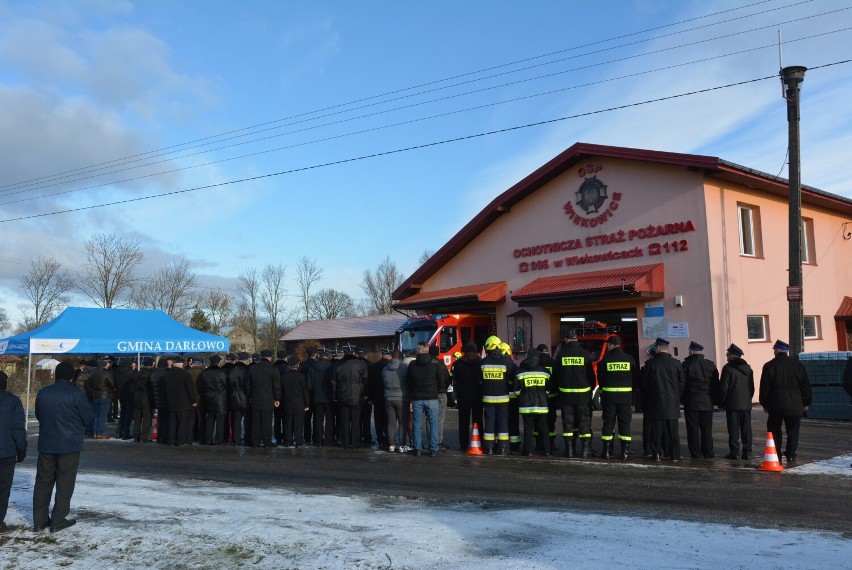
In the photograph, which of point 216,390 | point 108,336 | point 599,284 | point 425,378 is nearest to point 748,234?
point 599,284

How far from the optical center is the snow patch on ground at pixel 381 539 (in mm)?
6094

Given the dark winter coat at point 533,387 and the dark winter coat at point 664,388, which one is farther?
the dark winter coat at point 533,387

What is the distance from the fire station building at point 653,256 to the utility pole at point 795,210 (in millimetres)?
2149

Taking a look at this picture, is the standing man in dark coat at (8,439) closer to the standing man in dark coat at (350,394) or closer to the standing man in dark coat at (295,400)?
the standing man in dark coat at (350,394)

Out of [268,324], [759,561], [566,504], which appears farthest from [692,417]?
[268,324]

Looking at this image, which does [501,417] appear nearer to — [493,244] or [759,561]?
[759,561]

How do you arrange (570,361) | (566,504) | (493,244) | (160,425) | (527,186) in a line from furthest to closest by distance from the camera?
(493,244)
(527,186)
(160,425)
(570,361)
(566,504)

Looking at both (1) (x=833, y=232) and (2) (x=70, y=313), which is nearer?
(2) (x=70, y=313)

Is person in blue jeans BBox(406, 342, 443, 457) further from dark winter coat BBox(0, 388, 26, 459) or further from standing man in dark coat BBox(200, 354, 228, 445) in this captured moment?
dark winter coat BBox(0, 388, 26, 459)

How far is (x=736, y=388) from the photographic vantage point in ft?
38.0

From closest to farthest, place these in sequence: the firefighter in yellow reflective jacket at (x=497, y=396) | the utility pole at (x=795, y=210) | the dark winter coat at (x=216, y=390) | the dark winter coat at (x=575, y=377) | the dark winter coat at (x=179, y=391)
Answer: the dark winter coat at (x=575, y=377) < the firefighter in yellow reflective jacket at (x=497, y=396) < the dark winter coat at (x=216, y=390) < the dark winter coat at (x=179, y=391) < the utility pole at (x=795, y=210)

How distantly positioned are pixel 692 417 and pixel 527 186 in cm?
1459

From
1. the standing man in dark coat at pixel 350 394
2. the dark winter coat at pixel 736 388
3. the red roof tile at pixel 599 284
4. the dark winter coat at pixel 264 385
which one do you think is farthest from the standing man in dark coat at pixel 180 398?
the red roof tile at pixel 599 284

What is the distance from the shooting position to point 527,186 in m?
25.3
